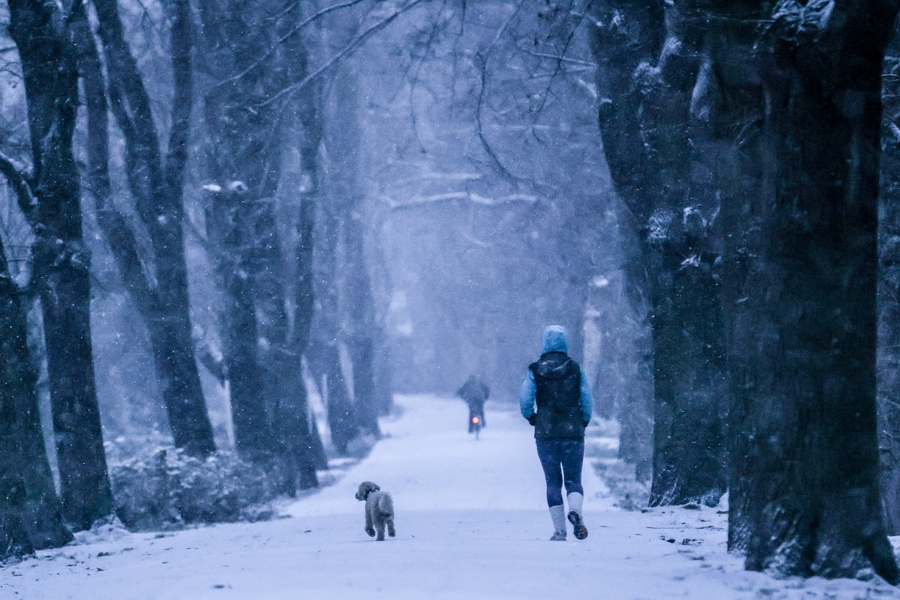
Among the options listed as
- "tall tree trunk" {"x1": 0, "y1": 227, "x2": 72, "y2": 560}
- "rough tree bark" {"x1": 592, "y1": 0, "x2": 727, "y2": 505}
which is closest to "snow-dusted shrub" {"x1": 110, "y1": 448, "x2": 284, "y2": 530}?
"tall tree trunk" {"x1": 0, "y1": 227, "x2": 72, "y2": 560}

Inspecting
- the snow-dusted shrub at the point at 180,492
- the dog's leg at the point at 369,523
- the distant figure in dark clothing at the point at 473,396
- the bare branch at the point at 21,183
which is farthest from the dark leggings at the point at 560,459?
the distant figure in dark clothing at the point at 473,396

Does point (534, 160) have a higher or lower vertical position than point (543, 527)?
higher

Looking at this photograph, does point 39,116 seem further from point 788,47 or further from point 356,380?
point 356,380

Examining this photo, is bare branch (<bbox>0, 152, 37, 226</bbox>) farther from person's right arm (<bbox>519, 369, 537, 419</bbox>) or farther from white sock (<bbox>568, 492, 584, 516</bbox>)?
white sock (<bbox>568, 492, 584, 516</bbox>)

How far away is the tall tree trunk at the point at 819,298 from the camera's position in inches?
260

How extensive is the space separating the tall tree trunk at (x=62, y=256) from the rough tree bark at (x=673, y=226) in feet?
21.5

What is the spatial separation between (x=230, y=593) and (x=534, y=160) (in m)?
19.0

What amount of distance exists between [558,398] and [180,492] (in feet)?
29.1

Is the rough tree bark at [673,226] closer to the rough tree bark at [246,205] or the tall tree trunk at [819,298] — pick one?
the tall tree trunk at [819,298]

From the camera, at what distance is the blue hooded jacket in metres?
9.45

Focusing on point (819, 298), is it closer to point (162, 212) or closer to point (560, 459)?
point (560, 459)

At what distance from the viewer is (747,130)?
7820 millimetres

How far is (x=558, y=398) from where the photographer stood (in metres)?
9.49

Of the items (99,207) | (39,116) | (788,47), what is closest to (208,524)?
(99,207)
